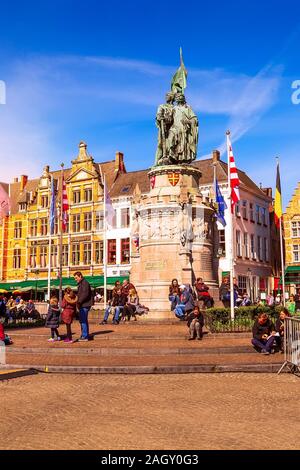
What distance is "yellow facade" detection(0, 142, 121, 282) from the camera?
54.7m

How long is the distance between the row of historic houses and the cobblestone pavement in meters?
38.5

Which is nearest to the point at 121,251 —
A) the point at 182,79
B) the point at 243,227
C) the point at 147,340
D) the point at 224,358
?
the point at 243,227

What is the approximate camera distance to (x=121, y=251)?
5241 cm

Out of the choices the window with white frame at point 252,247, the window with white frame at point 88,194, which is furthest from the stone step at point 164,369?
the window with white frame at point 88,194

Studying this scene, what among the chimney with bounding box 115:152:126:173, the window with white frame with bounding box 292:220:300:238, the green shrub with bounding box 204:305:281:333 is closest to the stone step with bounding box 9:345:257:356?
the green shrub with bounding box 204:305:281:333

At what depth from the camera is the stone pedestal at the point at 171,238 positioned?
2239 cm

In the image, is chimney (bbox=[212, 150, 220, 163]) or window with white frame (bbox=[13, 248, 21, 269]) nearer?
chimney (bbox=[212, 150, 220, 163])

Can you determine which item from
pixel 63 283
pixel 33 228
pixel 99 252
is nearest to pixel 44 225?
pixel 33 228

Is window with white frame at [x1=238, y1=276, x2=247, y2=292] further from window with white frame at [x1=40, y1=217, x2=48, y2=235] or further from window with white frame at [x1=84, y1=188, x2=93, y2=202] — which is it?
window with white frame at [x1=40, y1=217, x2=48, y2=235]

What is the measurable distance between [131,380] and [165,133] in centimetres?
1750

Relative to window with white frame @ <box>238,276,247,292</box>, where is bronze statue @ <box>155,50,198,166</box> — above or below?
above

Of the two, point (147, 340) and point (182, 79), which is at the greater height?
point (182, 79)
